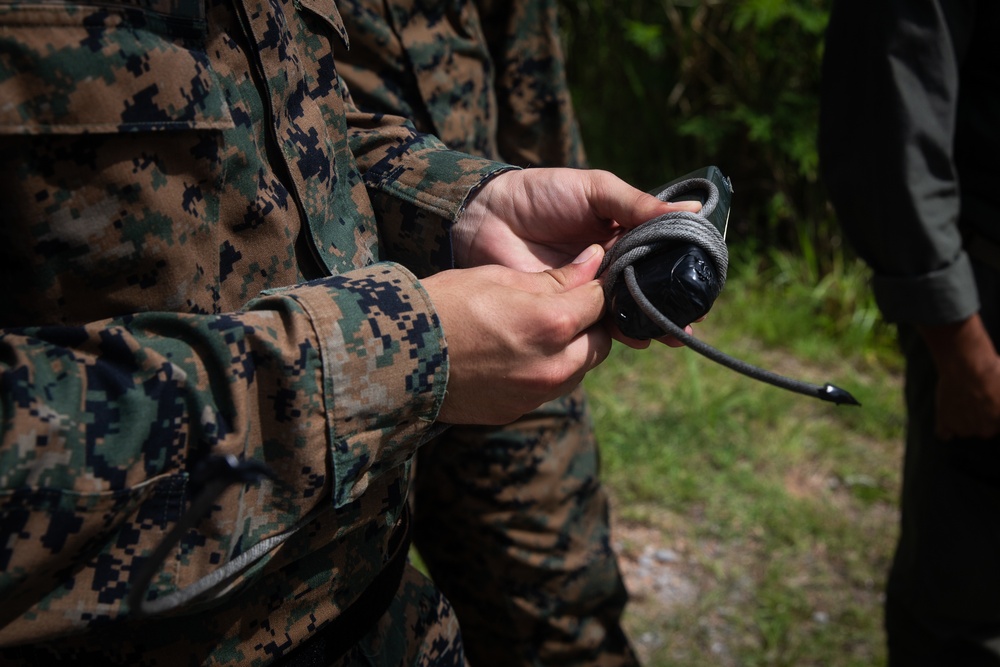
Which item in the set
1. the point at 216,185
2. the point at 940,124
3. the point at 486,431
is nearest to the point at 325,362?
the point at 216,185

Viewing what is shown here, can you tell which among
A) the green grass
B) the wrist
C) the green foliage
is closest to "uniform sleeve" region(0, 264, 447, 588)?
the wrist

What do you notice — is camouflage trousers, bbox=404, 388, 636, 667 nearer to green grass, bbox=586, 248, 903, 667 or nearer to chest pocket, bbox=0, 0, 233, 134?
green grass, bbox=586, 248, 903, 667

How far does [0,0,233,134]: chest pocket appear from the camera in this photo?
2.73 feet

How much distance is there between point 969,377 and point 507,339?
1.38m

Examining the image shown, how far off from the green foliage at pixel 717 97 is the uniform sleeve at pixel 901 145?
2272 millimetres

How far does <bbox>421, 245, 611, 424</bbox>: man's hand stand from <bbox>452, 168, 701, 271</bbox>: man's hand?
0.22 metres

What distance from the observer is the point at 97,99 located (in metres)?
0.88

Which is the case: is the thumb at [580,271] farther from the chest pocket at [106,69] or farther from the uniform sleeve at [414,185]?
the chest pocket at [106,69]

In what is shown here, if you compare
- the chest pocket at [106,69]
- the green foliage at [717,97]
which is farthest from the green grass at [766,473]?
the chest pocket at [106,69]

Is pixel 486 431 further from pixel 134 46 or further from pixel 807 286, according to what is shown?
pixel 807 286

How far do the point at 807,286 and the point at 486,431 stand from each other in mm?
3084

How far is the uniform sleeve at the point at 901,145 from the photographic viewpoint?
1798 mm

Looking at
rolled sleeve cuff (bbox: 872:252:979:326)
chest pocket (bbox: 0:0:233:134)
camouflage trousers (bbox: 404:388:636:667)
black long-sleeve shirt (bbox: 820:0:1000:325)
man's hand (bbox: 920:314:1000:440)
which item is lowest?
camouflage trousers (bbox: 404:388:636:667)

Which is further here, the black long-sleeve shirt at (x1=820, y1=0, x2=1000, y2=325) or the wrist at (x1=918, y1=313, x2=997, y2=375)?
the wrist at (x1=918, y1=313, x2=997, y2=375)
